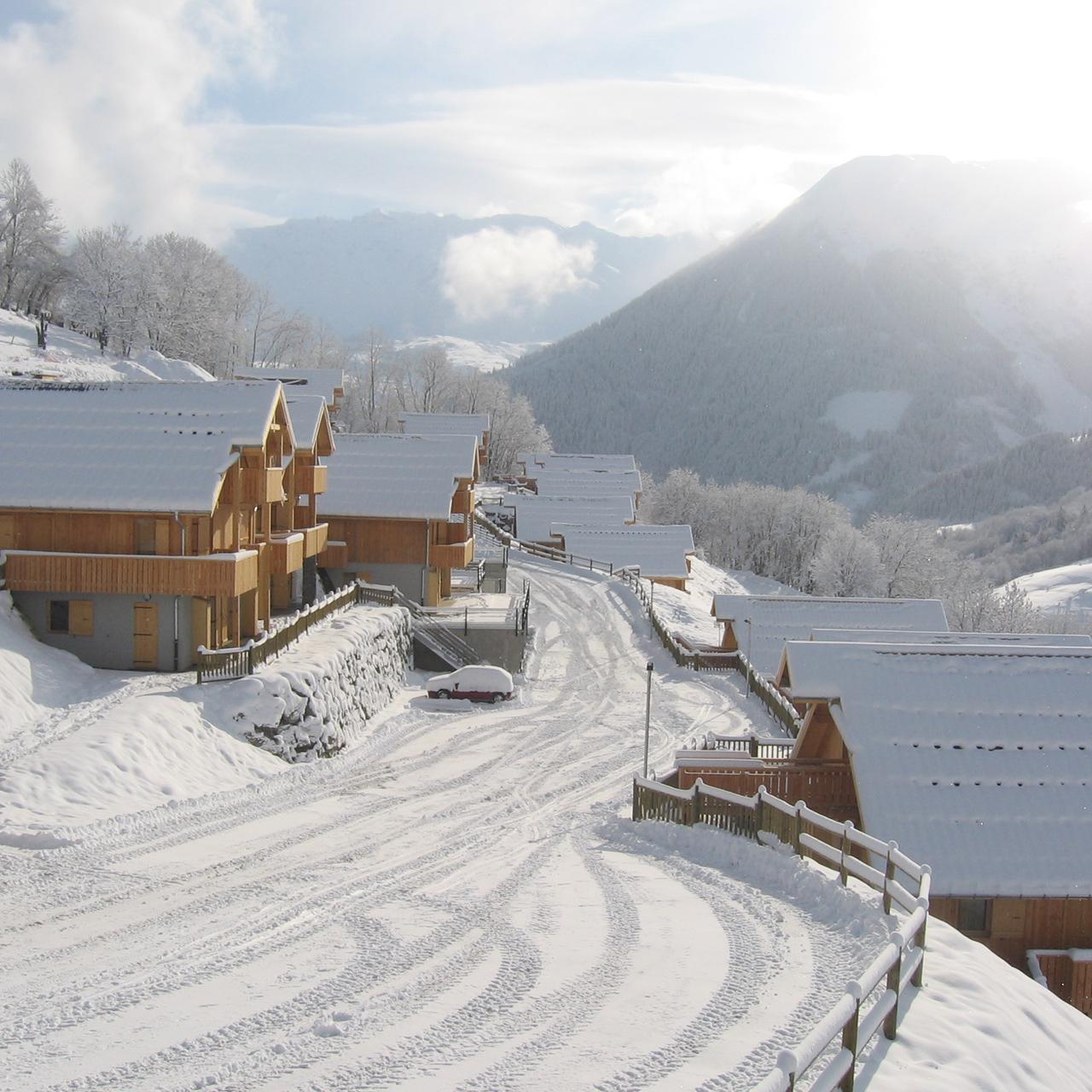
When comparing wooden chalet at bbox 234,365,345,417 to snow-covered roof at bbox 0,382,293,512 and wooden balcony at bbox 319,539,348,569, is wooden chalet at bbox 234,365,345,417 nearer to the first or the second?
wooden balcony at bbox 319,539,348,569

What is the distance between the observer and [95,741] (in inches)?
859

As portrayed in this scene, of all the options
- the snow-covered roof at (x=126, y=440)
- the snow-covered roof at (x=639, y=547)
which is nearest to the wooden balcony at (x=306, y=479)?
the snow-covered roof at (x=126, y=440)

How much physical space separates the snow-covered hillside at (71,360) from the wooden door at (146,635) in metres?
39.4

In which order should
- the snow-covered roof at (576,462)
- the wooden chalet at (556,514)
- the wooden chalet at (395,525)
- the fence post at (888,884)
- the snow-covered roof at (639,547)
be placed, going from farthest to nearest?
the snow-covered roof at (576,462) < the wooden chalet at (556,514) < the snow-covered roof at (639,547) < the wooden chalet at (395,525) < the fence post at (888,884)

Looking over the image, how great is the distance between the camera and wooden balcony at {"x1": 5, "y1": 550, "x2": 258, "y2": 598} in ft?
93.6

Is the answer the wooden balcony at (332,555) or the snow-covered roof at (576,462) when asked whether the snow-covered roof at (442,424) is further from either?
the wooden balcony at (332,555)

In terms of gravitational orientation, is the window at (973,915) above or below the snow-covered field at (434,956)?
below

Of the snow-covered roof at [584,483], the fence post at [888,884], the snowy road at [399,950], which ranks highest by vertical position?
the snow-covered roof at [584,483]

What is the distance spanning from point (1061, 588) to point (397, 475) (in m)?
100

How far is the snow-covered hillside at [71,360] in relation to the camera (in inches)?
2660

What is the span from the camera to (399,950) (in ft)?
43.0

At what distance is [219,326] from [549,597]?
59.1 m

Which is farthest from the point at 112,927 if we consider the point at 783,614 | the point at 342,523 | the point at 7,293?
the point at 7,293

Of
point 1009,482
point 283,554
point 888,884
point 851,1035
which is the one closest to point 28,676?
point 283,554
